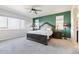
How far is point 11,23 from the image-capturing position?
Result: 23.4 ft

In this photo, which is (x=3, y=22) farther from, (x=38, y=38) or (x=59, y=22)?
(x=59, y=22)

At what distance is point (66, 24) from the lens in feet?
21.4

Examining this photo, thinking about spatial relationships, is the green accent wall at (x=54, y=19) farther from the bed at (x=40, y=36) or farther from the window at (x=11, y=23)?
the bed at (x=40, y=36)

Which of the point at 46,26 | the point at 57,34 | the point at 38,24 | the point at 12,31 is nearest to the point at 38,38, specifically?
the point at 57,34

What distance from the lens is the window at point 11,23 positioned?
20.8 ft

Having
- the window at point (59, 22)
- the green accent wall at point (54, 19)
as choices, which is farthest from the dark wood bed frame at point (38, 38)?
the window at point (59, 22)

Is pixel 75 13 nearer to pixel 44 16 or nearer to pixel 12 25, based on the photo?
pixel 44 16

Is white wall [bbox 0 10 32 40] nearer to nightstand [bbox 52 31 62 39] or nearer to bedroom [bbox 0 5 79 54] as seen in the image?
bedroom [bbox 0 5 79 54]

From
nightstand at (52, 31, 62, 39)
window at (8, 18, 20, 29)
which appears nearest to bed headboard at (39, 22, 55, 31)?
nightstand at (52, 31, 62, 39)

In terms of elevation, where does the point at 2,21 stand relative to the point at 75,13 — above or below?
below
